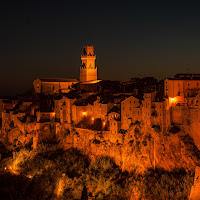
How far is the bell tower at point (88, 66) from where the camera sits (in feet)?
244

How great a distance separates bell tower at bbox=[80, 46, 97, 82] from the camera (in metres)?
74.2

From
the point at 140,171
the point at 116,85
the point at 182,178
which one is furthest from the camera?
the point at 116,85

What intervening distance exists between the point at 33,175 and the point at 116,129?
1530 centimetres

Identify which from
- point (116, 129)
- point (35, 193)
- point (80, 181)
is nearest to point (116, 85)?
point (116, 129)

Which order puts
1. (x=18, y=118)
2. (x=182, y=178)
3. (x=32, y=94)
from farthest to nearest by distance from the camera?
(x=32, y=94) < (x=18, y=118) < (x=182, y=178)

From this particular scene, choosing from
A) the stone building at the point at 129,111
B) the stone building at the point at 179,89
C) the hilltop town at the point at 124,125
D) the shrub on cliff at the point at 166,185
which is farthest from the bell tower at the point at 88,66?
the shrub on cliff at the point at 166,185

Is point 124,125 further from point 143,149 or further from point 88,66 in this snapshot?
point 88,66

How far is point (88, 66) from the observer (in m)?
75.2

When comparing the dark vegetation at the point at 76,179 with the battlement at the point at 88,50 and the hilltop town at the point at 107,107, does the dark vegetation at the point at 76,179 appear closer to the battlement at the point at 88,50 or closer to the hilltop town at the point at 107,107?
the hilltop town at the point at 107,107

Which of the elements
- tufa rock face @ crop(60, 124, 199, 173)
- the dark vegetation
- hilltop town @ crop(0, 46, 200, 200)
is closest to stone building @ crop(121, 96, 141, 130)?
hilltop town @ crop(0, 46, 200, 200)

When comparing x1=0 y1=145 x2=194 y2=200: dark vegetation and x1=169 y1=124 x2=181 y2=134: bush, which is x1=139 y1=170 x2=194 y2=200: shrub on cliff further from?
x1=169 y1=124 x2=181 y2=134: bush

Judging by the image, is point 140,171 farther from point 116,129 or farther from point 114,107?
point 114,107

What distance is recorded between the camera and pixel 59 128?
4941 centimetres

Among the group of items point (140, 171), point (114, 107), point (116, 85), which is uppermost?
point (116, 85)
